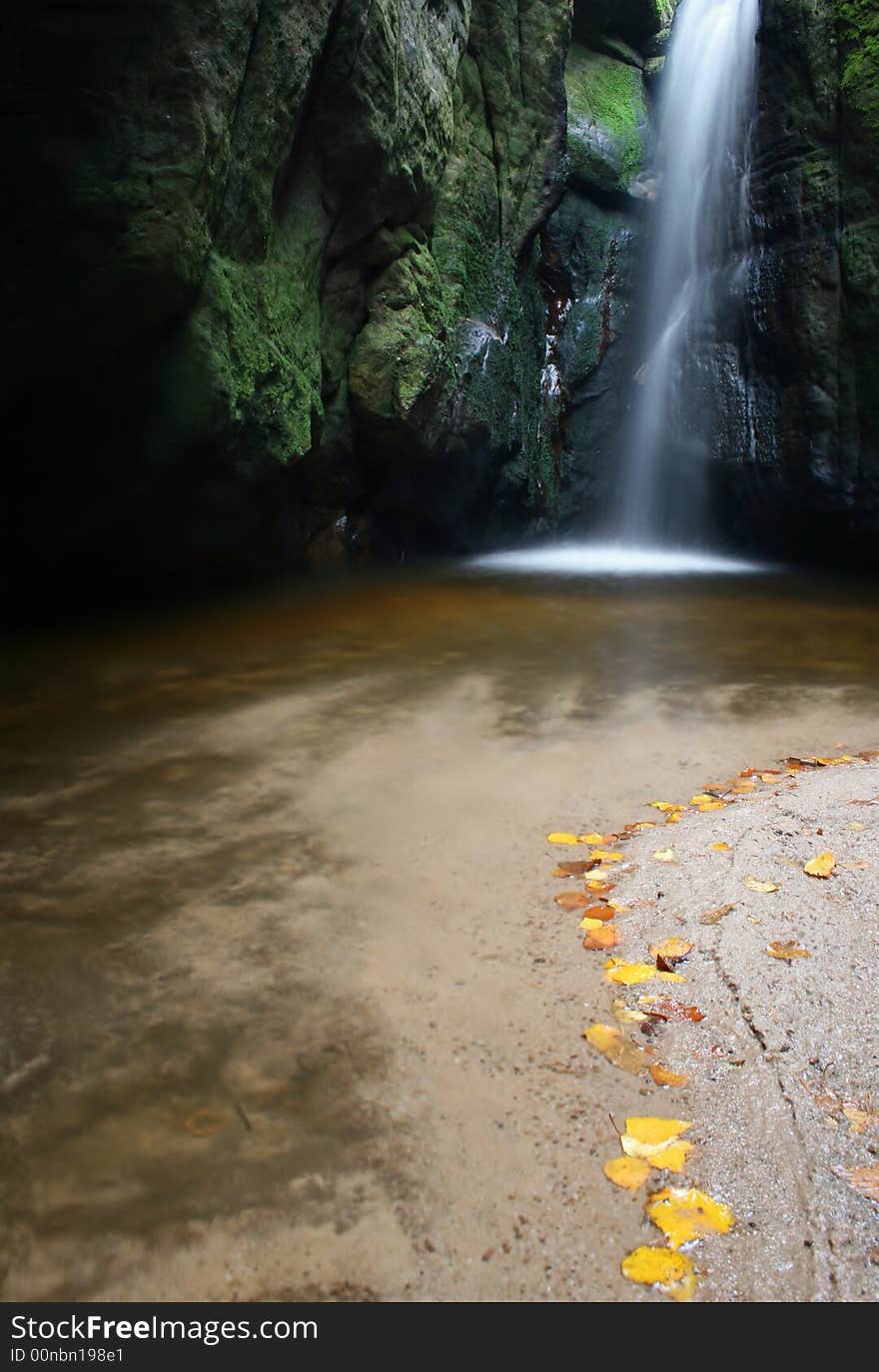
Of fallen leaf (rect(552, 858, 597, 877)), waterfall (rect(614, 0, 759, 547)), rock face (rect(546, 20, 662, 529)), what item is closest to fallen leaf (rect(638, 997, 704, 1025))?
fallen leaf (rect(552, 858, 597, 877))

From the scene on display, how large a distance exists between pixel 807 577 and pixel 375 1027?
10.7 meters

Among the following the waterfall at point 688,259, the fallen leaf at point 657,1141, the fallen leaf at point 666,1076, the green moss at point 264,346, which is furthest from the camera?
the waterfall at point 688,259

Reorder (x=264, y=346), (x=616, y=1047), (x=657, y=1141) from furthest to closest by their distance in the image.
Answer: (x=264, y=346) < (x=616, y=1047) < (x=657, y=1141)

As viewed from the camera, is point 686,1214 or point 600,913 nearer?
point 686,1214

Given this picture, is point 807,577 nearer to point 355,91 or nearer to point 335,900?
point 355,91

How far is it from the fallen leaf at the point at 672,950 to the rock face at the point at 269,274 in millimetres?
5788

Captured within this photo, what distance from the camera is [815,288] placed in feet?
37.3

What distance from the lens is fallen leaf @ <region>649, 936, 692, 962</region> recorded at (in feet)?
6.78

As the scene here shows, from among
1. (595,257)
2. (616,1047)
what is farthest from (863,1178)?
(595,257)

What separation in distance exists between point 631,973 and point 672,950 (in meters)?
0.14

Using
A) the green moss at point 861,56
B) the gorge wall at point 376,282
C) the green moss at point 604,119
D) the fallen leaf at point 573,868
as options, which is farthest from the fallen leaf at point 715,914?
the green moss at point 604,119

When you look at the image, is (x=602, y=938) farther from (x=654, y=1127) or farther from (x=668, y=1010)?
(x=654, y=1127)

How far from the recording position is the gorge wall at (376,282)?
18.9 ft

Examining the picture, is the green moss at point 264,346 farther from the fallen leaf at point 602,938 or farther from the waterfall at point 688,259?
the waterfall at point 688,259
